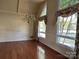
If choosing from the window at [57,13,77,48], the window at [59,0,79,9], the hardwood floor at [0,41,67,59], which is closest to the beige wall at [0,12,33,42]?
the hardwood floor at [0,41,67,59]

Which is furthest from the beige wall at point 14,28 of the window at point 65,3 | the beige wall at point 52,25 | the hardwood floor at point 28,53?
the window at point 65,3

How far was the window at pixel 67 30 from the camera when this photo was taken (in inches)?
128

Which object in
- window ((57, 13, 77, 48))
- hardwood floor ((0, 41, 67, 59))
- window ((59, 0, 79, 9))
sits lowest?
hardwood floor ((0, 41, 67, 59))

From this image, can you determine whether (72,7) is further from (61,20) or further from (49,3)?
(49,3)

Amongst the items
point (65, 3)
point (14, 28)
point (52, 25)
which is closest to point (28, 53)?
point (52, 25)

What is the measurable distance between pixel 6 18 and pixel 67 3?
4.35 m

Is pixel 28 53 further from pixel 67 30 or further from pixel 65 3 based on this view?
pixel 65 3

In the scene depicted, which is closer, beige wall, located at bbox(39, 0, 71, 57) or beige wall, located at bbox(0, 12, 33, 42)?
beige wall, located at bbox(39, 0, 71, 57)

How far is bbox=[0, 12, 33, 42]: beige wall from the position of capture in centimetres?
618

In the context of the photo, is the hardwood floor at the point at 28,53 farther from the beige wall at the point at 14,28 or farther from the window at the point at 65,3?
the window at the point at 65,3

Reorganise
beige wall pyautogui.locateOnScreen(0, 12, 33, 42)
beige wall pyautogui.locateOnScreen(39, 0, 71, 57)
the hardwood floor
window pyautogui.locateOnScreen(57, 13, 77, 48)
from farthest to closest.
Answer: beige wall pyautogui.locateOnScreen(0, 12, 33, 42) → beige wall pyautogui.locateOnScreen(39, 0, 71, 57) → the hardwood floor → window pyautogui.locateOnScreen(57, 13, 77, 48)

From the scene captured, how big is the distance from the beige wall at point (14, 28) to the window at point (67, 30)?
331cm

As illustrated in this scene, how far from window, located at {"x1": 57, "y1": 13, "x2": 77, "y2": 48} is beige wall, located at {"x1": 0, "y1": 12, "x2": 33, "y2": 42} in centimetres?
331

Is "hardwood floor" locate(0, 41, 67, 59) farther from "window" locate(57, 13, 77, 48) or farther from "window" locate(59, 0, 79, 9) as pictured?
"window" locate(59, 0, 79, 9)
